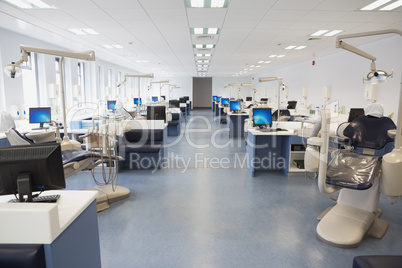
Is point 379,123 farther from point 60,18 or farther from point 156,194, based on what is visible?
point 60,18

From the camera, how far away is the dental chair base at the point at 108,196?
123 inches

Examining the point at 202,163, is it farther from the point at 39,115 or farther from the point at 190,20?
the point at 39,115

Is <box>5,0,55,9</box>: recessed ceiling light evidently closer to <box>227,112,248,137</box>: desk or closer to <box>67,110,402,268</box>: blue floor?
<box>67,110,402,268</box>: blue floor

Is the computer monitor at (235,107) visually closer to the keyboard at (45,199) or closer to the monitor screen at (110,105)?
the monitor screen at (110,105)

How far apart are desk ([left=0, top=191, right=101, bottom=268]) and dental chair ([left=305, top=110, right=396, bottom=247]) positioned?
1929 millimetres

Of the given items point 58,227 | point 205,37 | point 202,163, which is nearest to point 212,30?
point 205,37

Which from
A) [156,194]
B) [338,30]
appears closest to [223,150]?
[156,194]

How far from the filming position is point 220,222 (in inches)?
111

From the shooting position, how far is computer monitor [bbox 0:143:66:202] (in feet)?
4.34

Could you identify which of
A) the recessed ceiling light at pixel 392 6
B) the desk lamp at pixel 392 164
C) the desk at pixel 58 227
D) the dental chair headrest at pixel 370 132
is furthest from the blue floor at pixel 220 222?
the recessed ceiling light at pixel 392 6

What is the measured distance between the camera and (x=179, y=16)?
4332 millimetres

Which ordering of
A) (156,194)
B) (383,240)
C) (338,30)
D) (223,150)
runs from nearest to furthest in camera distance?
1. (383,240)
2. (156,194)
3. (338,30)
4. (223,150)

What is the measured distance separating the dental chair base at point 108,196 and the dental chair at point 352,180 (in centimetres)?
224

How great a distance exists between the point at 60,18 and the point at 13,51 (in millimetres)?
1908
